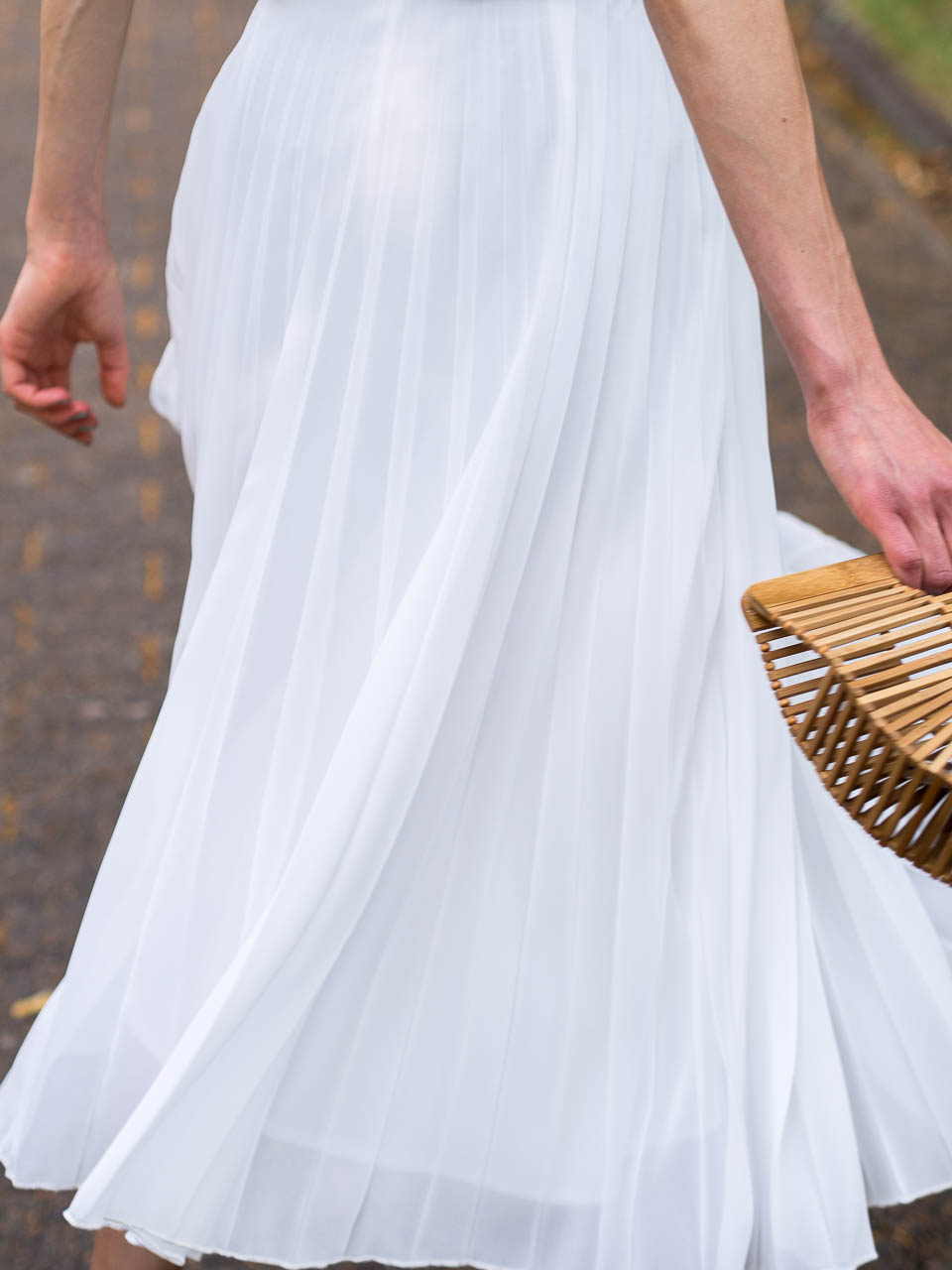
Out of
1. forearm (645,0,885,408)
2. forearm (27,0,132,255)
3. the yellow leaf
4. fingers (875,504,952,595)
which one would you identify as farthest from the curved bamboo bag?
the yellow leaf

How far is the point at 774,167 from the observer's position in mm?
1220

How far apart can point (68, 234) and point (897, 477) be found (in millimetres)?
947

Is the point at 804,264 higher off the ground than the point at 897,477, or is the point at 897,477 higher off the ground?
the point at 804,264

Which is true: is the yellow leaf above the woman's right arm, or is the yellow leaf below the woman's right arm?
below

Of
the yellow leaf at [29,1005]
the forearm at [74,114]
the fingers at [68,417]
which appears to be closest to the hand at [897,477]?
the forearm at [74,114]

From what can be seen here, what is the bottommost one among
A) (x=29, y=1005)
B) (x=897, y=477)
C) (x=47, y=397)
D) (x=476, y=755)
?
(x=29, y=1005)

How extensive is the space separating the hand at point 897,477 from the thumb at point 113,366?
939mm

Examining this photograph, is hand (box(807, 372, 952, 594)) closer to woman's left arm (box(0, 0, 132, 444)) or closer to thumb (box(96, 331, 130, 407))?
woman's left arm (box(0, 0, 132, 444))

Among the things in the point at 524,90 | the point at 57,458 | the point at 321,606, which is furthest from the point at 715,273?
the point at 57,458

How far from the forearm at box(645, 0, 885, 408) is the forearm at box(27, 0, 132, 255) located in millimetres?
572

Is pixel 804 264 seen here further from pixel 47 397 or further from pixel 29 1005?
pixel 29 1005

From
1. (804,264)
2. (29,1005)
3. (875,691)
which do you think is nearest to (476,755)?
(875,691)

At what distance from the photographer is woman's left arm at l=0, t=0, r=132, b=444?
150cm

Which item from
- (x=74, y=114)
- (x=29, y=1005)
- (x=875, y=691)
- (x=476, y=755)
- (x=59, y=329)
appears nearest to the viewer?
(x=875, y=691)
